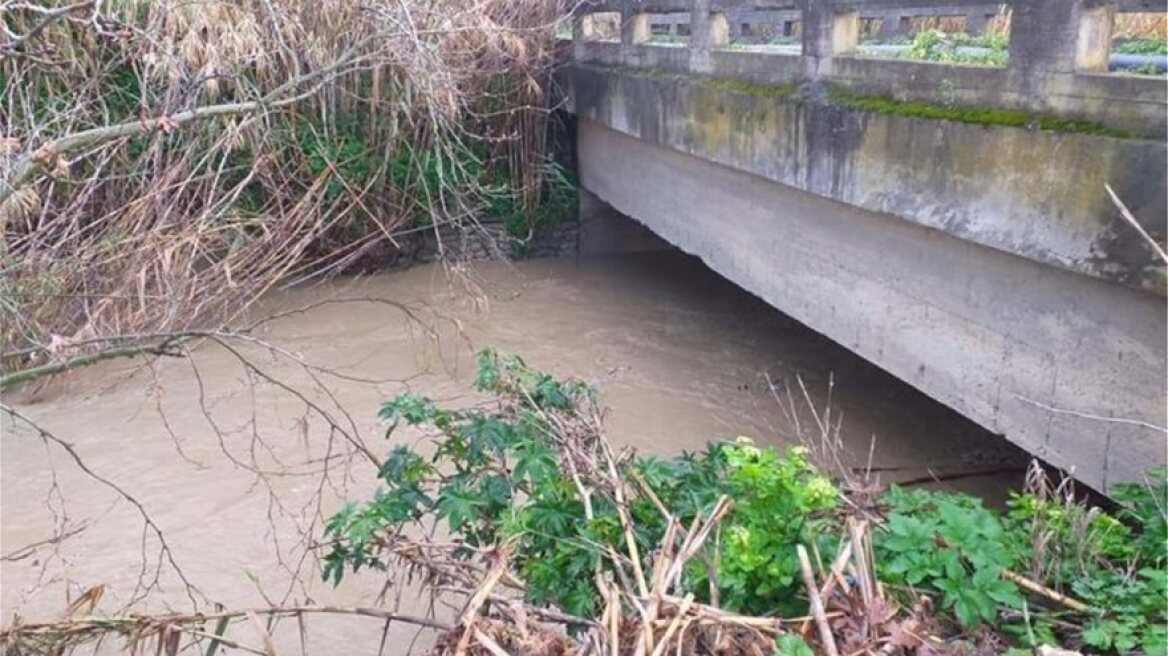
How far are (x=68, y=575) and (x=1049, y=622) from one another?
4.02 metres

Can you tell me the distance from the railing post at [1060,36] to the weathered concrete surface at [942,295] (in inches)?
10.2

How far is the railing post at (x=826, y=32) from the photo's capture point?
441 centimetres

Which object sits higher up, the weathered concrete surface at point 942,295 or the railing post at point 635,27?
the railing post at point 635,27

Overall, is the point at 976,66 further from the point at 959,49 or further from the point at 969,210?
the point at 959,49

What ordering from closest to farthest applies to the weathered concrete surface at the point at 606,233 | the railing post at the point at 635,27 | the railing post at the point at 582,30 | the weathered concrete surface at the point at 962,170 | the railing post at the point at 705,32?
1. the weathered concrete surface at the point at 962,170
2. the railing post at the point at 705,32
3. the railing post at the point at 635,27
4. the railing post at the point at 582,30
5. the weathered concrete surface at the point at 606,233

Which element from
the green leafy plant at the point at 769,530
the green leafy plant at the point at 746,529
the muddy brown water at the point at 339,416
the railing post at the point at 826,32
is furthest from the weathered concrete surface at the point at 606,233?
the green leafy plant at the point at 769,530

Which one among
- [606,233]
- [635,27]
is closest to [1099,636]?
[635,27]

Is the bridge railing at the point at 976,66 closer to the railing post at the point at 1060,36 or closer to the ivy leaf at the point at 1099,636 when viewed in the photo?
the railing post at the point at 1060,36

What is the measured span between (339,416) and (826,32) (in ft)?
12.5

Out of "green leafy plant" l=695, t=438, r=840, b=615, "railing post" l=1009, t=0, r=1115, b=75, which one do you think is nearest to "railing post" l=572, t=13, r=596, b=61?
"railing post" l=1009, t=0, r=1115, b=75

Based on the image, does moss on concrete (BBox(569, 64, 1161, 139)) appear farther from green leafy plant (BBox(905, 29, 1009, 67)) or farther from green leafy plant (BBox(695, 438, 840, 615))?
green leafy plant (BBox(695, 438, 840, 615))

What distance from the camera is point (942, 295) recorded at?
3900 mm

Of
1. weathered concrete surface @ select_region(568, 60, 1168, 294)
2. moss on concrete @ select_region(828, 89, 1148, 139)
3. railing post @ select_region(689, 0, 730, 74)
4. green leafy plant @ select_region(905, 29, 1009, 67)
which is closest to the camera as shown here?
weathered concrete surface @ select_region(568, 60, 1168, 294)

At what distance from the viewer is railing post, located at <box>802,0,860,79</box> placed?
4.41 metres
